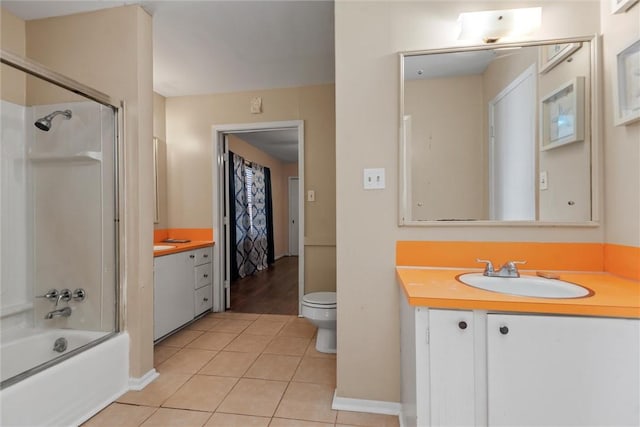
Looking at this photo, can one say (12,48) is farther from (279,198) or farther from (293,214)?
(293,214)

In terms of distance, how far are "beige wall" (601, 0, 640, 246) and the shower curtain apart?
3554 mm

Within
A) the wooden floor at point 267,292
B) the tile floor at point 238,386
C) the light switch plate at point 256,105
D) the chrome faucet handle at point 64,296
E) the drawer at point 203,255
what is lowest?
the wooden floor at point 267,292

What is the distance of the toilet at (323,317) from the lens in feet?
7.27

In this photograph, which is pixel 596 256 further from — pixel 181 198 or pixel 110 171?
pixel 181 198

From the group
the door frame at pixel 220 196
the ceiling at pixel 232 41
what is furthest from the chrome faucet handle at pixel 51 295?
the ceiling at pixel 232 41

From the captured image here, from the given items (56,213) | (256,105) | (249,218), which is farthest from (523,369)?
(249,218)

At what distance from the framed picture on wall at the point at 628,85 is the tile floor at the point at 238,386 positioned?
5.54 ft

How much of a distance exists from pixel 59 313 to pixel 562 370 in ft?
8.50

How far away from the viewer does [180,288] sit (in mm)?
2711

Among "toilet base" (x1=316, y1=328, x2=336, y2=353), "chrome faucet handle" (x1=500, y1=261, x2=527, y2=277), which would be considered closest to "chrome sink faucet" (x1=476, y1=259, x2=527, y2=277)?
"chrome faucet handle" (x1=500, y1=261, x2=527, y2=277)

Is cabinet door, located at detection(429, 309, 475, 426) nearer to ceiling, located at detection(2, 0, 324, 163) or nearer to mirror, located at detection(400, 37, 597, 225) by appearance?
mirror, located at detection(400, 37, 597, 225)

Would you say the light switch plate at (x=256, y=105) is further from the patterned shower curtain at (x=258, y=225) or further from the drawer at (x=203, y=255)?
the patterned shower curtain at (x=258, y=225)

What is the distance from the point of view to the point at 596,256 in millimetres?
1443

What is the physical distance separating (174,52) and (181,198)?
1.47 meters
